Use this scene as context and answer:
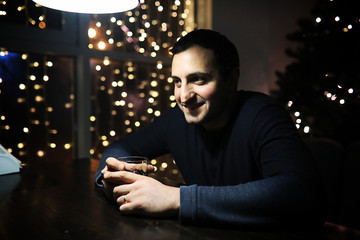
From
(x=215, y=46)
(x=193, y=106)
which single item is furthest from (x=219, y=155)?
(x=215, y=46)

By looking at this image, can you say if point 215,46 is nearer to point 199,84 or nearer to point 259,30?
point 199,84

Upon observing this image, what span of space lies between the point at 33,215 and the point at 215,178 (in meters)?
0.64

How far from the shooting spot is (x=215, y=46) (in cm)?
112

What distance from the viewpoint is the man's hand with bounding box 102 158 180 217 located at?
0.83m

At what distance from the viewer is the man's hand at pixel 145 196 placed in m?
0.83

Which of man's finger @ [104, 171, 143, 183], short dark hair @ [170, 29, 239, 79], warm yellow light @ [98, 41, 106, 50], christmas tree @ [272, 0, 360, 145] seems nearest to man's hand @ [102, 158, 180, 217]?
man's finger @ [104, 171, 143, 183]

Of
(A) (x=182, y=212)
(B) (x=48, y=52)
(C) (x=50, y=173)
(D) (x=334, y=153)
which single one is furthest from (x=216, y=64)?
(B) (x=48, y=52)

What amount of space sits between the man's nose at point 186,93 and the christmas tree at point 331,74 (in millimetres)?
1707

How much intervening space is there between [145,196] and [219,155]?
407 mm

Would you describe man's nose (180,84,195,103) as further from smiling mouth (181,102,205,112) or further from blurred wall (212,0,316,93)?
blurred wall (212,0,316,93)

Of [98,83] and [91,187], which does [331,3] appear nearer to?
[98,83]

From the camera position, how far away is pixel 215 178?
121cm

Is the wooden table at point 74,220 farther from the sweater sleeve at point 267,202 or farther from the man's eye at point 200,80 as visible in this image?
the man's eye at point 200,80

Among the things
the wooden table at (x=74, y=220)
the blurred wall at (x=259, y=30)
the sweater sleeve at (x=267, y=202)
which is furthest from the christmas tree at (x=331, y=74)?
the wooden table at (x=74, y=220)
